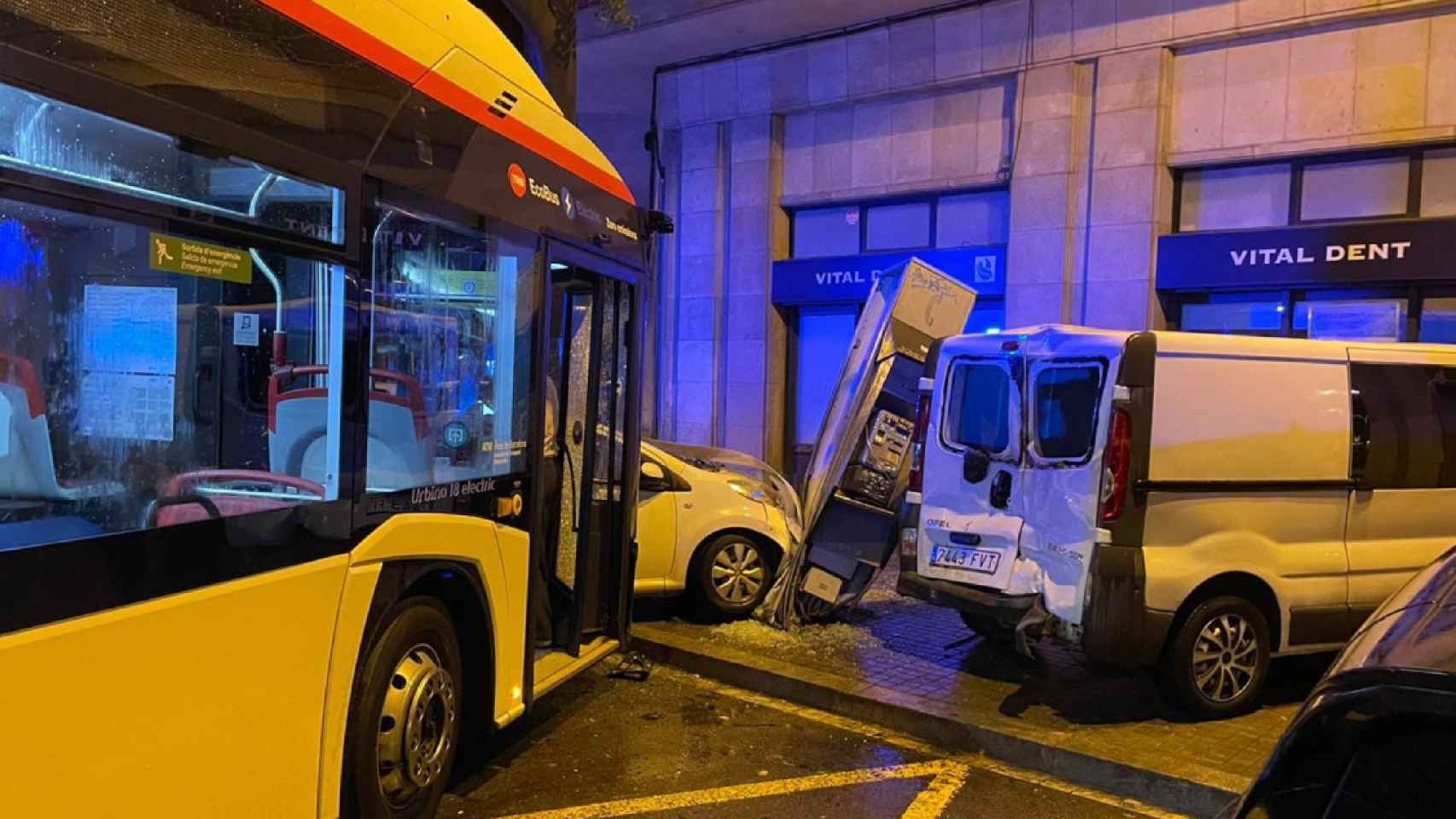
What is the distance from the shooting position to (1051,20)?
11.3 meters

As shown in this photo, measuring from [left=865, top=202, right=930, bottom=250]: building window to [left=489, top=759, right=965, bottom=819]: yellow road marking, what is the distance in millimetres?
8669

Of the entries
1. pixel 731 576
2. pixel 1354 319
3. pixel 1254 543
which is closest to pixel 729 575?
pixel 731 576

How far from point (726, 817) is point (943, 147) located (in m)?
9.69

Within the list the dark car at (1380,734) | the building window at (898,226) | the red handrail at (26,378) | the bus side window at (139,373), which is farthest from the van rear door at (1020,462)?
the building window at (898,226)

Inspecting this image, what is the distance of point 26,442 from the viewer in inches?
99.2

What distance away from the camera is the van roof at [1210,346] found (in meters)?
5.30

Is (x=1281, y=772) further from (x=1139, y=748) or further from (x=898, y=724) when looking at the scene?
(x=898, y=724)

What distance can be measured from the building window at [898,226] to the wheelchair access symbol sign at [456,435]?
9332mm

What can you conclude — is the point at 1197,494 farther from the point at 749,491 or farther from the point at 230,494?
the point at 230,494

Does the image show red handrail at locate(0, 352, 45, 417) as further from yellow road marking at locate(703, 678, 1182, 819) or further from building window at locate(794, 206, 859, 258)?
building window at locate(794, 206, 859, 258)

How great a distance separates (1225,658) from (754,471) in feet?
12.1

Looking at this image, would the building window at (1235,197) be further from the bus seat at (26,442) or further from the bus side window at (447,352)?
the bus seat at (26,442)

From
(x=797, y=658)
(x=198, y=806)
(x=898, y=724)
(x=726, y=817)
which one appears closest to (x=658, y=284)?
(x=797, y=658)

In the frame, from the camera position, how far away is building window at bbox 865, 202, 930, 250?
12.7 metres
